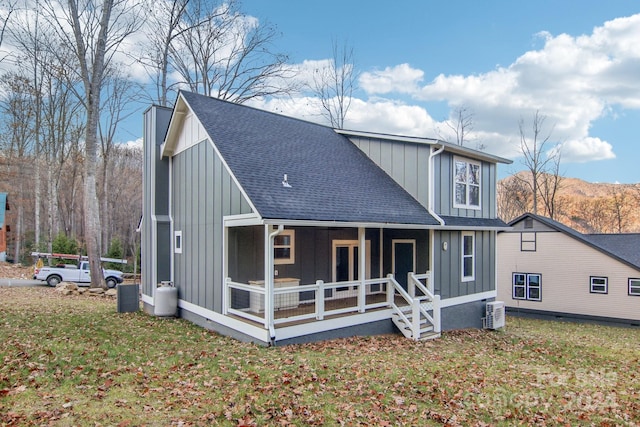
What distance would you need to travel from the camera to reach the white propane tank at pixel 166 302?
11.7m

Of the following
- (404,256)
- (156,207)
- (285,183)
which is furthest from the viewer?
(404,256)

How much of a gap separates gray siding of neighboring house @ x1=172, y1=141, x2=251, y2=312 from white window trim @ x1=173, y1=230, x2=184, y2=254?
0.32 ft

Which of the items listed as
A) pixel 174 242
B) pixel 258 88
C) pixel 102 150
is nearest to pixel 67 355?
pixel 174 242

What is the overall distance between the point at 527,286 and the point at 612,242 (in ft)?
17.9

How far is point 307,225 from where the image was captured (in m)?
8.55

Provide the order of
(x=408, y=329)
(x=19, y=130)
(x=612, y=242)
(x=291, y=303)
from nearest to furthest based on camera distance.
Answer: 1. (x=291, y=303)
2. (x=408, y=329)
3. (x=612, y=242)
4. (x=19, y=130)

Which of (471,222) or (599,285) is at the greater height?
(471,222)

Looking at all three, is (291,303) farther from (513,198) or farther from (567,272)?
(513,198)

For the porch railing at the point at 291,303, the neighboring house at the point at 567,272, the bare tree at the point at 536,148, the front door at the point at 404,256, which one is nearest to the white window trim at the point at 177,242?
the porch railing at the point at 291,303

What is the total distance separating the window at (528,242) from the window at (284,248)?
607 inches

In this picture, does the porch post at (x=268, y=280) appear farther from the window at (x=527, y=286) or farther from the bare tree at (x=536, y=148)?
the bare tree at (x=536, y=148)

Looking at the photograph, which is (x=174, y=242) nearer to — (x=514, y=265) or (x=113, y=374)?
(x=113, y=374)

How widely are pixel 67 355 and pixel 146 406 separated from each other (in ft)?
9.08

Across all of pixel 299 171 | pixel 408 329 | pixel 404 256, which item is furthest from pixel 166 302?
pixel 404 256
